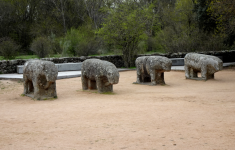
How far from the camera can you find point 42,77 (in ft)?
28.2

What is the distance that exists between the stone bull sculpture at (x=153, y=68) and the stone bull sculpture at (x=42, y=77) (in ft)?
15.2

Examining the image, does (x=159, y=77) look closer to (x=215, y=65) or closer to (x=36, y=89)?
(x=215, y=65)

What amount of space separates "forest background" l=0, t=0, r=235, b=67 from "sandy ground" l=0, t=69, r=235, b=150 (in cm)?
Result: 1069

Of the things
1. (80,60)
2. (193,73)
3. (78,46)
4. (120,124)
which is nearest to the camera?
(120,124)

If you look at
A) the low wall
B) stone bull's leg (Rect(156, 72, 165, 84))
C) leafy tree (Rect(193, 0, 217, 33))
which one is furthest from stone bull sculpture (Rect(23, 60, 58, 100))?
leafy tree (Rect(193, 0, 217, 33))

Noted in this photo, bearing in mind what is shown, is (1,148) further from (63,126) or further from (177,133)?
(177,133)

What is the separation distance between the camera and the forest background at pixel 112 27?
63.4ft

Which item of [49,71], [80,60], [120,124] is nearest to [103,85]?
[49,71]

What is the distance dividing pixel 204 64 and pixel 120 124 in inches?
321

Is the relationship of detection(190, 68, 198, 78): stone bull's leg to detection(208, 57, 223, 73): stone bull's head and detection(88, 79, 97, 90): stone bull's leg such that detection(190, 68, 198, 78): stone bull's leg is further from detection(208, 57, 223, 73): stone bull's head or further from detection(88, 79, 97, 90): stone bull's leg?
detection(88, 79, 97, 90): stone bull's leg

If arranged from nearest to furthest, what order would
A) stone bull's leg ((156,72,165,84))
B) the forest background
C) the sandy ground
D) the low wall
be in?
the sandy ground < stone bull's leg ((156,72,165,84)) < the low wall < the forest background

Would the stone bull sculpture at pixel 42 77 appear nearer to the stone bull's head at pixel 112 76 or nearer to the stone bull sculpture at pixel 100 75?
the stone bull sculpture at pixel 100 75

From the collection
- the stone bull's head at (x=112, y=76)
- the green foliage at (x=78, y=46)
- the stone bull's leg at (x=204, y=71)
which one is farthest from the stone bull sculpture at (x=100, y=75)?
the green foliage at (x=78, y=46)

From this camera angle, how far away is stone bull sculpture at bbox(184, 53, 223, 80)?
471 inches
